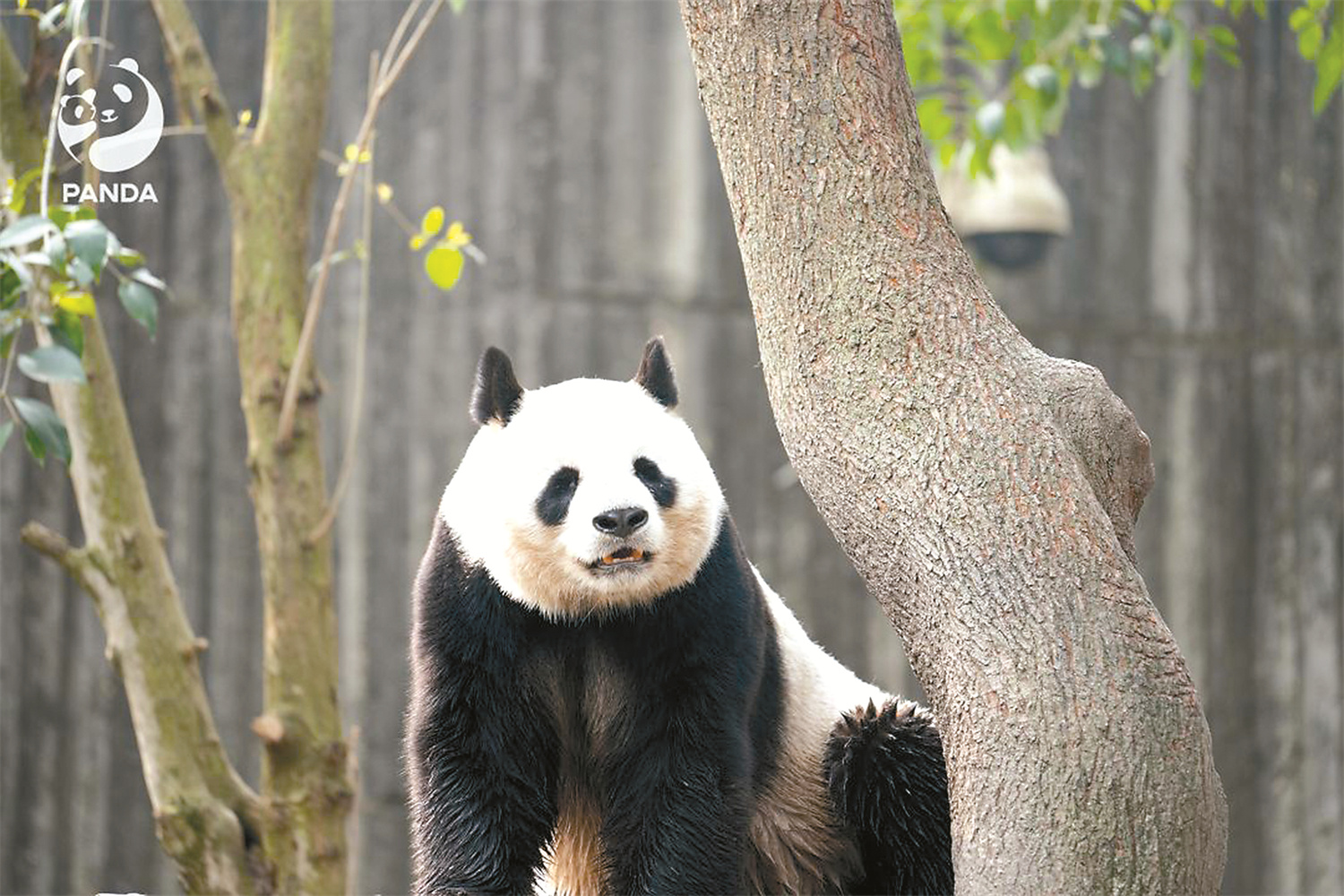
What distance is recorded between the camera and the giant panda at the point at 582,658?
11.4ft

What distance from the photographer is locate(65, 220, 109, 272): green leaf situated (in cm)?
338

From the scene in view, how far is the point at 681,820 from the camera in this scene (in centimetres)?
348

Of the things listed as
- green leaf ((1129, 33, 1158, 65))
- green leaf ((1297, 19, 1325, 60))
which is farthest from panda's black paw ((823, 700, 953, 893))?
green leaf ((1129, 33, 1158, 65))

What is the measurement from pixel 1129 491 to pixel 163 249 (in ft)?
16.0

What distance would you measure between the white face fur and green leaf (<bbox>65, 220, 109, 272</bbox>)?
91 centimetres

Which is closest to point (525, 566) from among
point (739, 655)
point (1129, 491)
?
point (739, 655)

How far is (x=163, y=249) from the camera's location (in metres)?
6.88

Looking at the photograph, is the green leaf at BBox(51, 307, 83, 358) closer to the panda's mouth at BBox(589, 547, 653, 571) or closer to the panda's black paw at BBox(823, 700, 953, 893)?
the panda's mouth at BBox(589, 547, 653, 571)

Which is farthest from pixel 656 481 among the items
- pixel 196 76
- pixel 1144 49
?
pixel 1144 49

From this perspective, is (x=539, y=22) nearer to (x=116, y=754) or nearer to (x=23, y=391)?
(x=23, y=391)

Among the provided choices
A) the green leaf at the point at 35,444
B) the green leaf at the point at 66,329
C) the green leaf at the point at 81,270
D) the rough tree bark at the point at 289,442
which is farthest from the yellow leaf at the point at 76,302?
the rough tree bark at the point at 289,442

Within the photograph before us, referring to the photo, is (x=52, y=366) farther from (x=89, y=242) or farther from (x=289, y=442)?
(x=289, y=442)

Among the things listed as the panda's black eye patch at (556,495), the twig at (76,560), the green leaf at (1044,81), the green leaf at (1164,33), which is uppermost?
the green leaf at (1164,33)

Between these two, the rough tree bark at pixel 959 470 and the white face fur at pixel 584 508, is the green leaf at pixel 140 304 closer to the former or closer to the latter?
the white face fur at pixel 584 508
